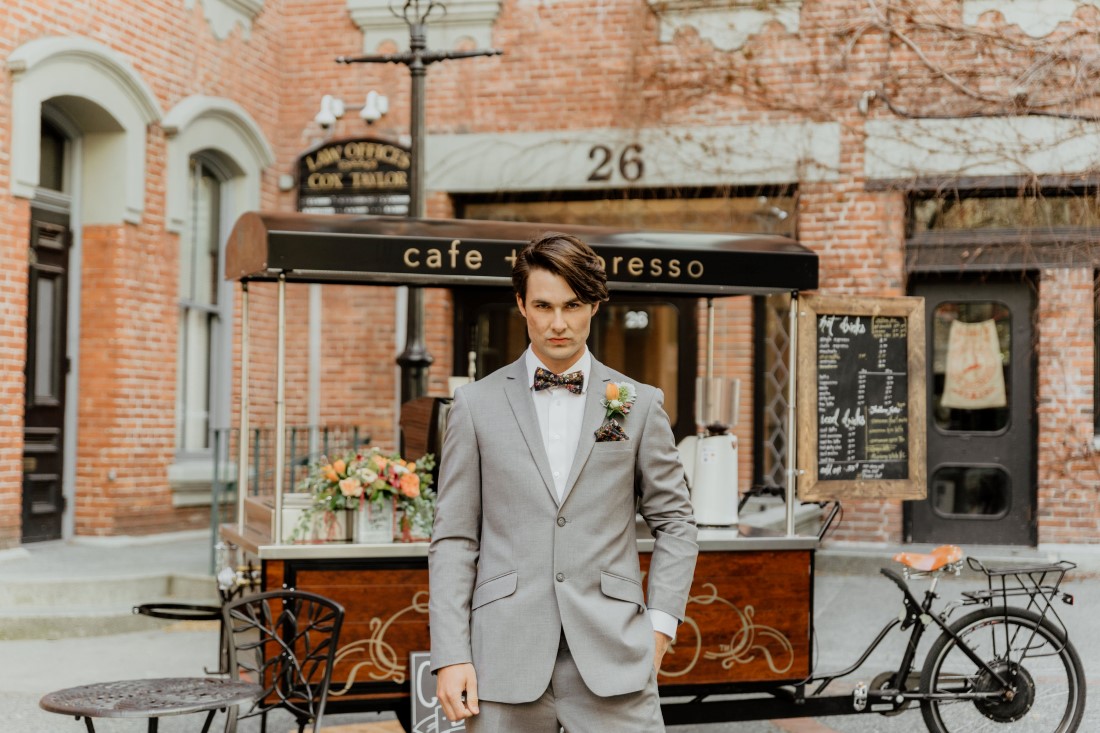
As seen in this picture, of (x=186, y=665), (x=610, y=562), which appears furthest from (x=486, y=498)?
(x=186, y=665)

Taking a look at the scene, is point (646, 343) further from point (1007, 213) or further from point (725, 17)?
point (1007, 213)

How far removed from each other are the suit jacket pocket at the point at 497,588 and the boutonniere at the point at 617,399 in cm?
44

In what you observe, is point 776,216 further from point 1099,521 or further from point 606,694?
point 606,694

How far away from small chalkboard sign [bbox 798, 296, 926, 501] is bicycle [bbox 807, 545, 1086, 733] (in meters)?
0.59

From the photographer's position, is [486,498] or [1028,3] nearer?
[486,498]

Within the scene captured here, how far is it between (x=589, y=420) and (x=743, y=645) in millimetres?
2864

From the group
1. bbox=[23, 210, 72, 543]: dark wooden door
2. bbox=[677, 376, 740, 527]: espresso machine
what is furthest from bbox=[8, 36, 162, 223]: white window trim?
bbox=[677, 376, 740, 527]: espresso machine

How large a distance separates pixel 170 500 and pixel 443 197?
347 centimetres

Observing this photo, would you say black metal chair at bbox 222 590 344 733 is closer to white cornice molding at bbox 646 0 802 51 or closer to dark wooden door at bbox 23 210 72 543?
dark wooden door at bbox 23 210 72 543

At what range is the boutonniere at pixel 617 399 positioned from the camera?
3.14 m

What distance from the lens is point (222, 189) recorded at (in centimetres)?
1209

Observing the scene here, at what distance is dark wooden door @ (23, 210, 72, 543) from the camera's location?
9977mm

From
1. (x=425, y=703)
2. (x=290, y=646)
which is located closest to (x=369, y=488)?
(x=290, y=646)

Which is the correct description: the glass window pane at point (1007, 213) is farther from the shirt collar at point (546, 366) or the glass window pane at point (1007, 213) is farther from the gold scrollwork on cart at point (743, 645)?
the shirt collar at point (546, 366)
